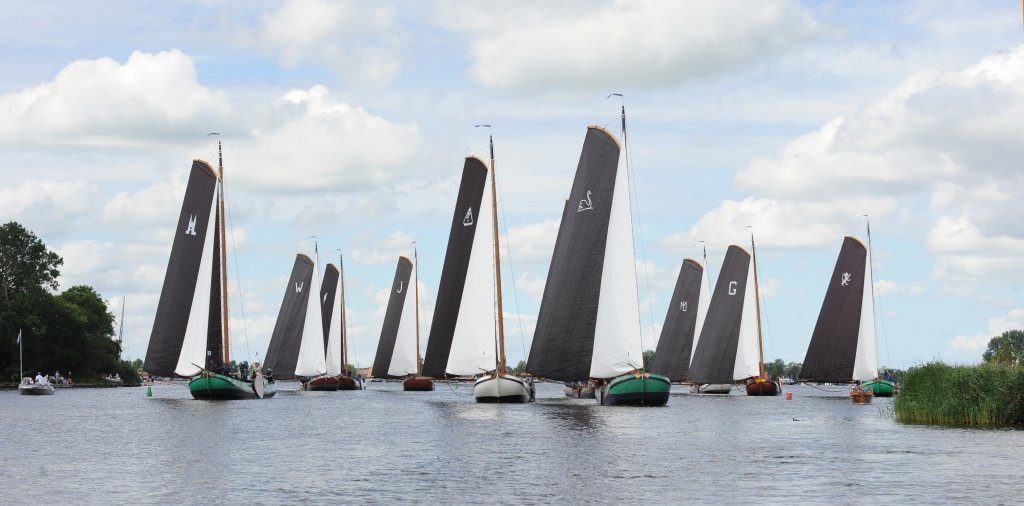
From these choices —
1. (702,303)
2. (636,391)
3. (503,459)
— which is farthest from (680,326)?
(503,459)

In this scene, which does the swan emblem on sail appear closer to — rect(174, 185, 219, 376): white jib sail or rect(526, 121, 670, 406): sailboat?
rect(526, 121, 670, 406): sailboat

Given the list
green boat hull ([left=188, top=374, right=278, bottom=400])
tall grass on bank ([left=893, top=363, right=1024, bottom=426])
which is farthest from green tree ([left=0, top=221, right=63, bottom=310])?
tall grass on bank ([left=893, top=363, right=1024, bottom=426])

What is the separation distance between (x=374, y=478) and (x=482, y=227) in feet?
146

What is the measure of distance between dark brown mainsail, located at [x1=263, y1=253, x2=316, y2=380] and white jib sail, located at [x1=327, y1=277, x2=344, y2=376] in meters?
7.63

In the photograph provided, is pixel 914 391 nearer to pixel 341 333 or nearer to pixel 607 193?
pixel 607 193

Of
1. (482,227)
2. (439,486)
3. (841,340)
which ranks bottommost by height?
(439,486)

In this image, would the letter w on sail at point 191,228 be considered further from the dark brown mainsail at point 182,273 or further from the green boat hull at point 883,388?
the green boat hull at point 883,388

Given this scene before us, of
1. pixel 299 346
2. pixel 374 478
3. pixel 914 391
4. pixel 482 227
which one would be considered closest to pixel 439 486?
pixel 374 478

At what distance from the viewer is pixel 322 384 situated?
134250 millimetres

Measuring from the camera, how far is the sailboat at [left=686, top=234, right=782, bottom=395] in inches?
4336

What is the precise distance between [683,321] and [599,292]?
5023 cm

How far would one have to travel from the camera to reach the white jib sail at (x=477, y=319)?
80.5m

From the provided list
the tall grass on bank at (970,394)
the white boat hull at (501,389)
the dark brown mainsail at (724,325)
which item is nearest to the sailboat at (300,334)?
the dark brown mainsail at (724,325)

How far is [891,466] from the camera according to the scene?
1622 inches
